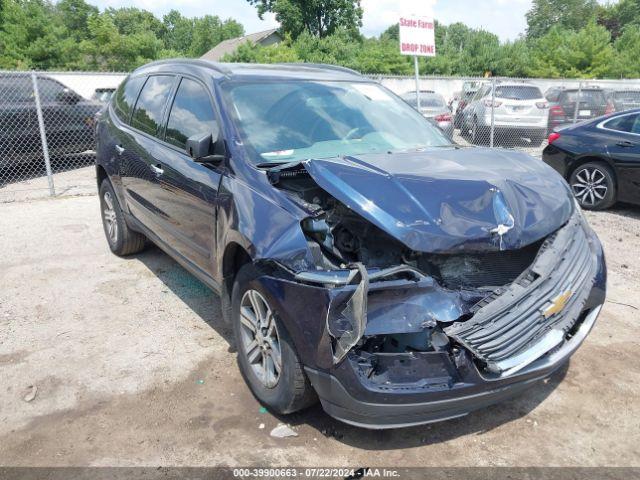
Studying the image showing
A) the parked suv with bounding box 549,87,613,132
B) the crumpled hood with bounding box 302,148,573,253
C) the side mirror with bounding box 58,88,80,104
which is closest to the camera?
the crumpled hood with bounding box 302,148,573,253

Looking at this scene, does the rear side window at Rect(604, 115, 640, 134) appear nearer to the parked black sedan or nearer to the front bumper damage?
the parked black sedan

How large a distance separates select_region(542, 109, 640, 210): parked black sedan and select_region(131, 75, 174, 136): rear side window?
5618 mm

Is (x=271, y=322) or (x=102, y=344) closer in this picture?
(x=271, y=322)

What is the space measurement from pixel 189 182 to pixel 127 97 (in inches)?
82.4

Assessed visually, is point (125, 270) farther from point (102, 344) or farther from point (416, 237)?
point (416, 237)

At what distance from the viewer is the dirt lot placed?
283cm

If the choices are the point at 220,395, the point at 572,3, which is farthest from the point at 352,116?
the point at 572,3

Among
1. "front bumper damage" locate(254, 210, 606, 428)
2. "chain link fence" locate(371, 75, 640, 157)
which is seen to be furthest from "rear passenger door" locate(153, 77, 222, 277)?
"chain link fence" locate(371, 75, 640, 157)

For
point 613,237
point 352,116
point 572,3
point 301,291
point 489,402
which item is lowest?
point 613,237

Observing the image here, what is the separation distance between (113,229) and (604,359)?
4.80m

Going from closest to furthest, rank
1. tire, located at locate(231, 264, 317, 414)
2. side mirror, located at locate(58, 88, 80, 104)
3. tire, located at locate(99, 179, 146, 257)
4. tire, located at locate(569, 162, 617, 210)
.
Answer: tire, located at locate(231, 264, 317, 414) → tire, located at locate(99, 179, 146, 257) → tire, located at locate(569, 162, 617, 210) → side mirror, located at locate(58, 88, 80, 104)

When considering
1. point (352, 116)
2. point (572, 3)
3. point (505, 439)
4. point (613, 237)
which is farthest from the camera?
point (572, 3)

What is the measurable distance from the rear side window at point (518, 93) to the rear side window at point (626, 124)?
7113 millimetres

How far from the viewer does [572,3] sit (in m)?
86.7
